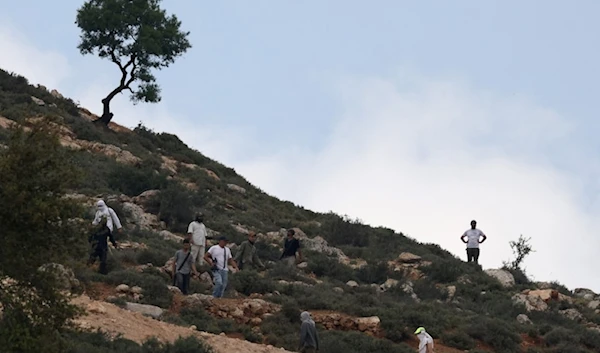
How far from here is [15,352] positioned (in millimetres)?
14164

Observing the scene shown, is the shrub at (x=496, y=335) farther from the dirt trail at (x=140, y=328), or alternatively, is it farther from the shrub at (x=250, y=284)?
the dirt trail at (x=140, y=328)

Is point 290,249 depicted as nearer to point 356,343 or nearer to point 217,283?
point 217,283

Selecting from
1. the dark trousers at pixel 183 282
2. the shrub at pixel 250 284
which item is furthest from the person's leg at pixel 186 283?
the shrub at pixel 250 284

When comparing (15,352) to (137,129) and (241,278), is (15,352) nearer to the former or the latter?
(241,278)

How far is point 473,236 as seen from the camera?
120 ft

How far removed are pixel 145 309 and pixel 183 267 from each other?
2183 mm

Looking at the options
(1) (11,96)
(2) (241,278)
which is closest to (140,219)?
(2) (241,278)

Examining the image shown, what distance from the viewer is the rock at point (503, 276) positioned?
37.9m

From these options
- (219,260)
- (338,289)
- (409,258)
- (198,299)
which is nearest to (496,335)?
(338,289)

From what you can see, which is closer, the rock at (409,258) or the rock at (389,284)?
the rock at (389,284)

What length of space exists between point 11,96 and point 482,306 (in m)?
25.8

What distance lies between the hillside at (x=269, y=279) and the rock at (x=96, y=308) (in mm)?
34

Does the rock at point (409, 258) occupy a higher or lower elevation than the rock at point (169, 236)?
higher

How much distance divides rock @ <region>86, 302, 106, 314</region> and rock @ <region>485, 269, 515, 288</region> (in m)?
19.6
